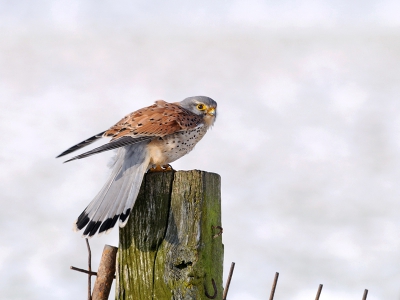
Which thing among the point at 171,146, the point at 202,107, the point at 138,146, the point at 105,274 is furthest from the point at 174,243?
the point at 202,107

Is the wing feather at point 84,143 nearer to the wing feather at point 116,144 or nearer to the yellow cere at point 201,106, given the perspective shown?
the wing feather at point 116,144

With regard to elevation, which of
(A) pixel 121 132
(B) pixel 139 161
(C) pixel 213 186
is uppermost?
(A) pixel 121 132

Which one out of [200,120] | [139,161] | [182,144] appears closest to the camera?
[139,161]

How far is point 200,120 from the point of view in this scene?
4352 mm

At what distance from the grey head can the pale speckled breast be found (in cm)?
42

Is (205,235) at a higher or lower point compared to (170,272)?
higher

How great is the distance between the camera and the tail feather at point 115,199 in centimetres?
301

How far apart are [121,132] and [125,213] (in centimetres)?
93

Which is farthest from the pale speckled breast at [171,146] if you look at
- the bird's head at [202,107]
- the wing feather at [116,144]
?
the bird's head at [202,107]

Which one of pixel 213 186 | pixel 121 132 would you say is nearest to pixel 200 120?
pixel 121 132

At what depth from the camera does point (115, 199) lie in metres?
3.15

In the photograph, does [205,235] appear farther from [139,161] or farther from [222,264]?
[139,161]

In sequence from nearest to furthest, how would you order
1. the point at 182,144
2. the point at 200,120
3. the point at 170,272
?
the point at 170,272
the point at 182,144
the point at 200,120

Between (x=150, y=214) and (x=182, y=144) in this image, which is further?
(x=182, y=144)
